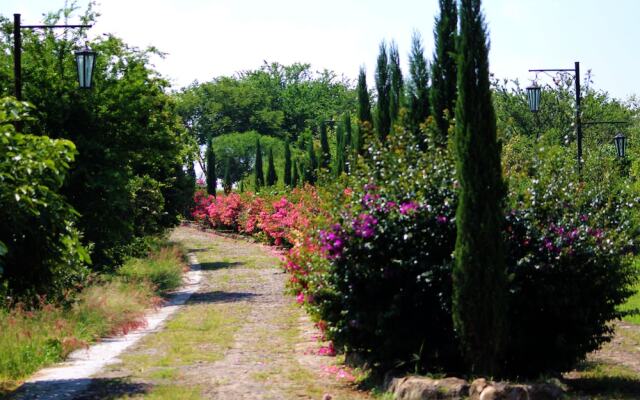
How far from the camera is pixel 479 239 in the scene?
8.91 meters

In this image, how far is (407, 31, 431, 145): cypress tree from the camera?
58.0 feet

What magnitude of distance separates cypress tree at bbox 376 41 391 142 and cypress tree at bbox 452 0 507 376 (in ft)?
39.2

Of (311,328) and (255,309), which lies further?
(255,309)

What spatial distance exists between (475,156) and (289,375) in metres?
3.63

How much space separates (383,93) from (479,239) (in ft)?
43.1

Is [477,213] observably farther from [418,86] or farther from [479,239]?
[418,86]

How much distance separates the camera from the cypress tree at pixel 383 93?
21.4 m

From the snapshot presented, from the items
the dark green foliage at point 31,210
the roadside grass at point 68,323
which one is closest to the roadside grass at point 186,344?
the roadside grass at point 68,323

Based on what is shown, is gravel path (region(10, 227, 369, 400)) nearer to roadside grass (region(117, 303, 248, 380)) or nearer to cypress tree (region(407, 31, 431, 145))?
roadside grass (region(117, 303, 248, 380))

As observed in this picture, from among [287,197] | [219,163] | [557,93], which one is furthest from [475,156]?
[219,163]

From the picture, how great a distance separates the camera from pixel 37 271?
10.3m

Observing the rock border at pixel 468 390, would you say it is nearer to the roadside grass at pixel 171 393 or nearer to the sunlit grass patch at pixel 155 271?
the roadside grass at pixel 171 393

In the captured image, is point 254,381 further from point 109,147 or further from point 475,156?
point 109,147

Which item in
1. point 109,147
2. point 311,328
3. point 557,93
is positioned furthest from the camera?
point 557,93
